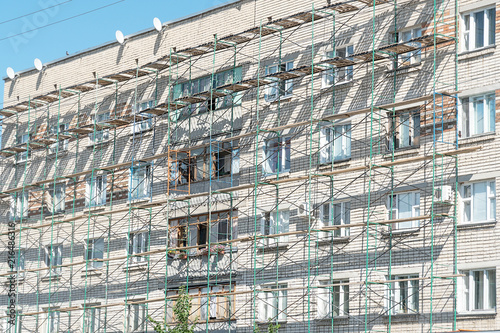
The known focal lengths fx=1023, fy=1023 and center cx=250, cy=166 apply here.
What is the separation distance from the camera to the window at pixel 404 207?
31.0m

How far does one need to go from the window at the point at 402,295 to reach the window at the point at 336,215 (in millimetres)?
2637

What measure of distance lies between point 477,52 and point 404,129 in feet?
11.0

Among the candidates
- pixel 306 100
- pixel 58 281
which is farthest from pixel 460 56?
pixel 58 281

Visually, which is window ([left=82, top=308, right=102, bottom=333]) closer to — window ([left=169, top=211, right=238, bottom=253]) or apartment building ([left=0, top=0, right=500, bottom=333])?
apartment building ([left=0, top=0, right=500, bottom=333])

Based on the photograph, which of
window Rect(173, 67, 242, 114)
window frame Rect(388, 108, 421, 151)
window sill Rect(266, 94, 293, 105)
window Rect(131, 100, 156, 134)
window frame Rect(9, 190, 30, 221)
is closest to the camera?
window frame Rect(388, 108, 421, 151)

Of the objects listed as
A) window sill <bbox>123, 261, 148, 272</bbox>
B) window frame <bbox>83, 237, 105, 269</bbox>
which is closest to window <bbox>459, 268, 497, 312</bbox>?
window sill <bbox>123, 261, 148, 272</bbox>

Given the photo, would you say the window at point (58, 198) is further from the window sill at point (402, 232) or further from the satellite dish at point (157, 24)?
the window sill at point (402, 232)

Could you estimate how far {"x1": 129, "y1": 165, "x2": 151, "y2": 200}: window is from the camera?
132 feet

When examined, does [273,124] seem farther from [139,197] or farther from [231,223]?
[139,197]

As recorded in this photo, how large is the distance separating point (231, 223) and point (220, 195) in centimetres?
131

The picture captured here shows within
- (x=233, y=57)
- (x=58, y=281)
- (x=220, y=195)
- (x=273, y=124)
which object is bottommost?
(x=58, y=281)

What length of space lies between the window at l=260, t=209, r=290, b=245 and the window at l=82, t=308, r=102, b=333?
9.15 meters

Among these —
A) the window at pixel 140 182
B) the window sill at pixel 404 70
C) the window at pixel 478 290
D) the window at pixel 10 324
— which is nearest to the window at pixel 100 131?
the window at pixel 140 182

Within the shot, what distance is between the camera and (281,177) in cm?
3516
